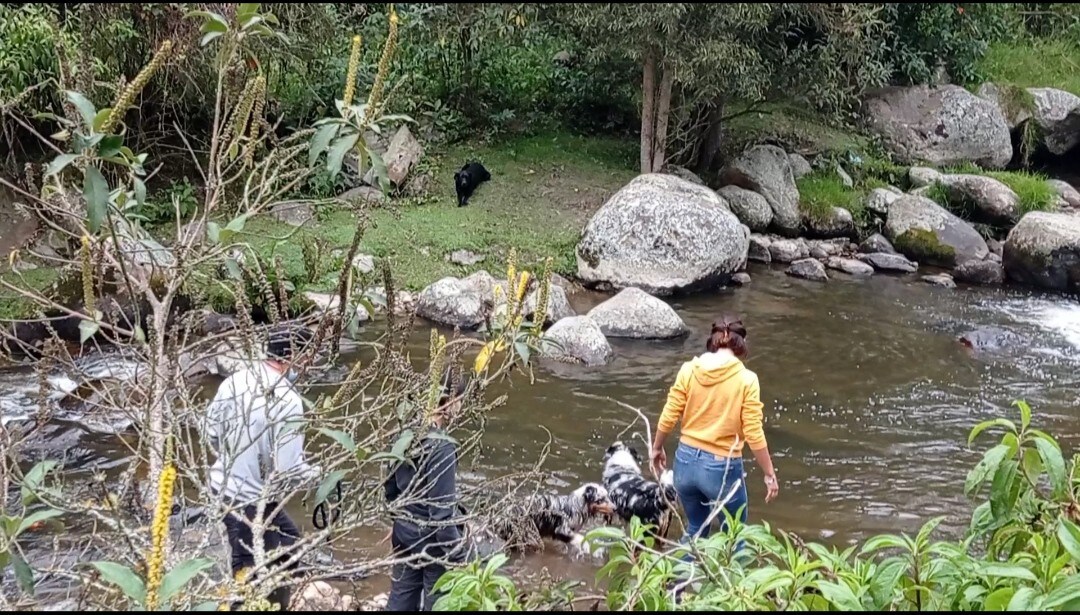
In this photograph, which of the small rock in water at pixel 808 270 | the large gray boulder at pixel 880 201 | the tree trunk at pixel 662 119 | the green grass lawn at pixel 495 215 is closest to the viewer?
the green grass lawn at pixel 495 215

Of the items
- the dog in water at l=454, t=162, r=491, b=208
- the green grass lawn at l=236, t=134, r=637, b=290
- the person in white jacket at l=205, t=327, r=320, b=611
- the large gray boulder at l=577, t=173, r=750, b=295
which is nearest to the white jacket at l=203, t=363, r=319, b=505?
the person in white jacket at l=205, t=327, r=320, b=611

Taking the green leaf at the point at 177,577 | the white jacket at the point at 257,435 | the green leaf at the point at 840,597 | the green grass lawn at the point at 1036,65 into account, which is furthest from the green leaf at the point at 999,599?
the green grass lawn at the point at 1036,65

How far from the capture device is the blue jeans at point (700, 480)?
4824 millimetres

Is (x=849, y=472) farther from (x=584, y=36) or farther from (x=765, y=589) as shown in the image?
(x=584, y=36)

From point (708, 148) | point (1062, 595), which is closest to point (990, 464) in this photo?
point (1062, 595)

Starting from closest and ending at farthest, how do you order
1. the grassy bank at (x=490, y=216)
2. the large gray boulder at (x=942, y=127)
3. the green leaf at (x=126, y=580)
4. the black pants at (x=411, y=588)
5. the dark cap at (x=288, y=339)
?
the green leaf at (x=126, y=580) < the dark cap at (x=288, y=339) < the black pants at (x=411, y=588) < the grassy bank at (x=490, y=216) < the large gray boulder at (x=942, y=127)

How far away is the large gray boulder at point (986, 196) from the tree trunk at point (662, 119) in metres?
4.77

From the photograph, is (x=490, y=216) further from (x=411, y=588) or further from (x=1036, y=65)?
(x=1036, y=65)

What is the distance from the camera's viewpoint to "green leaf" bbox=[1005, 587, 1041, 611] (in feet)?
5.84

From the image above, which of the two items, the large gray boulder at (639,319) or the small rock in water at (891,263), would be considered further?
the small rock in water at (891,263)

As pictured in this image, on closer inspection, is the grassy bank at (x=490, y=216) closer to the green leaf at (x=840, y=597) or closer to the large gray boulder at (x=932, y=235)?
the large gray boulder at (x=932, y=235)

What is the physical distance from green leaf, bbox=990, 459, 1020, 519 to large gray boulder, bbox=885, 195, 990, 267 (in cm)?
1157

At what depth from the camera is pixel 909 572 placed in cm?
216

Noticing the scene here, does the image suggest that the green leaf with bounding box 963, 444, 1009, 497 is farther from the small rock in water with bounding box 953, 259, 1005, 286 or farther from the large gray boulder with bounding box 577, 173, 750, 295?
the small rock in water with bounding box 953, 259, 1005, 286
